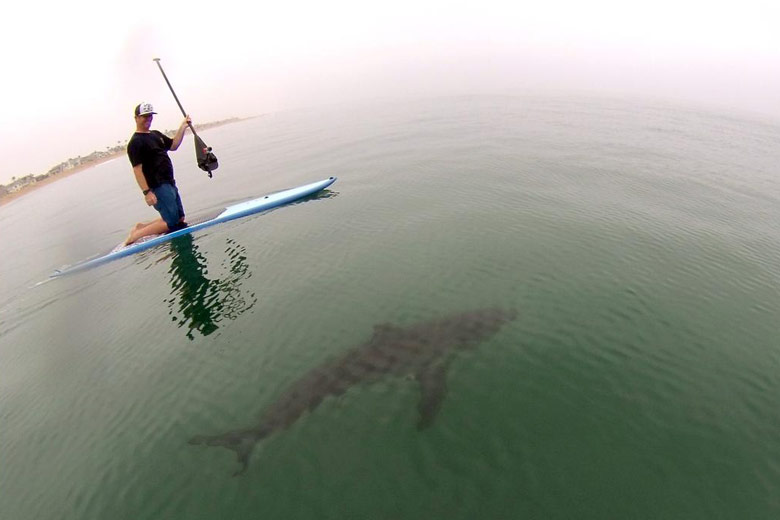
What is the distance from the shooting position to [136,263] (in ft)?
54.2

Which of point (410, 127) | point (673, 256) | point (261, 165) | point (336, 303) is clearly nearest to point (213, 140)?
point (261, 165)

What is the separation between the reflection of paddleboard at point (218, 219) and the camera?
1711cm

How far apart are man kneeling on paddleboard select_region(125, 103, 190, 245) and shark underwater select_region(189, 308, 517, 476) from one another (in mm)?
9743

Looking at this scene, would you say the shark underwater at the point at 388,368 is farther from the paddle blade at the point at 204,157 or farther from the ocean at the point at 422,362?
the paddle blade at the point at 204,157

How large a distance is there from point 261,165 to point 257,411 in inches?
1166

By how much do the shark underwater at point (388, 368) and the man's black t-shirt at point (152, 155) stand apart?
1047 cm

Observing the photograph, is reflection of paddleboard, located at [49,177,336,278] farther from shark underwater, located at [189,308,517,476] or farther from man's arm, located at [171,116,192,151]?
shark underwater, located at [189,308,517,476]

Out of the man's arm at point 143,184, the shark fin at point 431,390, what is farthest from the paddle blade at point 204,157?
the shark fin at point 431,390

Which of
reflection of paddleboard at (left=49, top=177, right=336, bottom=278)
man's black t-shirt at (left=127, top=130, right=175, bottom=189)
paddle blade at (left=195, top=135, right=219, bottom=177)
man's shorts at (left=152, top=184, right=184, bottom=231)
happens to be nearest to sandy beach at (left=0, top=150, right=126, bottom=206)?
reflection of paddleboard at (left=49, top=177, right=336, bottom=278)

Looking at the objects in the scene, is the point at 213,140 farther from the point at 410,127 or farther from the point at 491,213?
the point at 491,213

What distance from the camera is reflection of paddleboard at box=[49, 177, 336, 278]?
17109 millimetres

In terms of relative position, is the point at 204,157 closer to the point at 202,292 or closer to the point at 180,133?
the point at 180,133

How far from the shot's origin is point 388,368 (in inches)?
350

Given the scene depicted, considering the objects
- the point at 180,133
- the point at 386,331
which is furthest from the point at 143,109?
the point at 386,331
